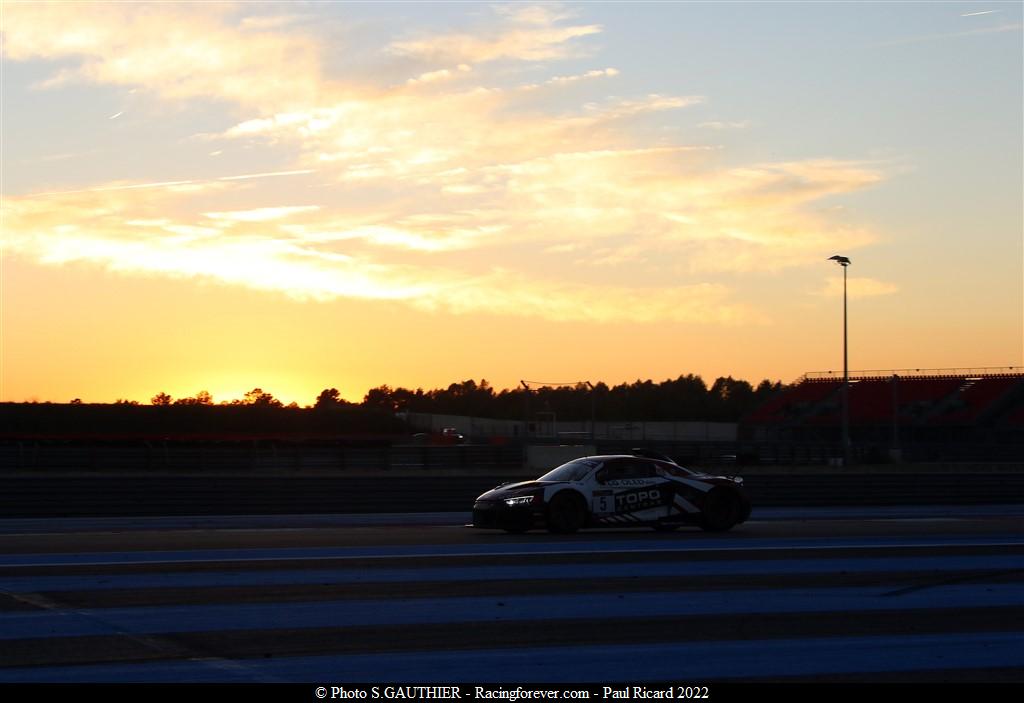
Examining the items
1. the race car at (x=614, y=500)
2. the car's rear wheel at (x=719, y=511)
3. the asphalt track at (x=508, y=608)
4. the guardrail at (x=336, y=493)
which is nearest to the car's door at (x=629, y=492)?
the race car at (x=614, y=500)

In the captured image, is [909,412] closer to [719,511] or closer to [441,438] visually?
[441,438]

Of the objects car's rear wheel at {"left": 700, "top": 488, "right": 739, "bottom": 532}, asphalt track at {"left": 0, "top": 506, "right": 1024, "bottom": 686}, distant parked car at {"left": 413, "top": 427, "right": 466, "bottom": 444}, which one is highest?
distant parked car at {"left": 413, "top": 427, "right": 466, "bottom": 444}

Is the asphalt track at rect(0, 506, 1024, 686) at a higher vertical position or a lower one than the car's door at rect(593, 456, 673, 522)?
lower

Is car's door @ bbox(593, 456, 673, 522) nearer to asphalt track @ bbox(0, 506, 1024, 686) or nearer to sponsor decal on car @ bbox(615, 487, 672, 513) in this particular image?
sponsor decal on car @ bbox(615, 487, 672, 513)

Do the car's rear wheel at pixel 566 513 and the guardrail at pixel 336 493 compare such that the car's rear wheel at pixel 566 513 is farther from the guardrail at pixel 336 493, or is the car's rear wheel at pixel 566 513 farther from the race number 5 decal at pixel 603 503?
the guardrail at pixel 336 493

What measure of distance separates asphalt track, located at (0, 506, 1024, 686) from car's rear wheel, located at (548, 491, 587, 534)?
50 centimetres

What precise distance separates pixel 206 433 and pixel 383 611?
55004 mm

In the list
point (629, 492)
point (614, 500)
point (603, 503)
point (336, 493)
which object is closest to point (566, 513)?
point (603, 503)

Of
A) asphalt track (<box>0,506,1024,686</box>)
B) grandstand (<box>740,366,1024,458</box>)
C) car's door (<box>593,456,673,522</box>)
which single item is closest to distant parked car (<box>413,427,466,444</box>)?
grandstand (<box>740,366,1024,458</box>)

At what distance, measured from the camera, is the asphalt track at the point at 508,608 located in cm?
859

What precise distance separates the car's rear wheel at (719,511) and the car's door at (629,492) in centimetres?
68

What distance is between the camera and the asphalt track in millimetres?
8586

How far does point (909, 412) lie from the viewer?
67.9 m

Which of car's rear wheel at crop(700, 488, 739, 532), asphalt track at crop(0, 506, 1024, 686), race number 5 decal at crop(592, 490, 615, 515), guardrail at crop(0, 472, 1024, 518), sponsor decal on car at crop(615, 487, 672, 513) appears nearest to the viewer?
asphalt track at crop(0, 506, 1024, 686)
